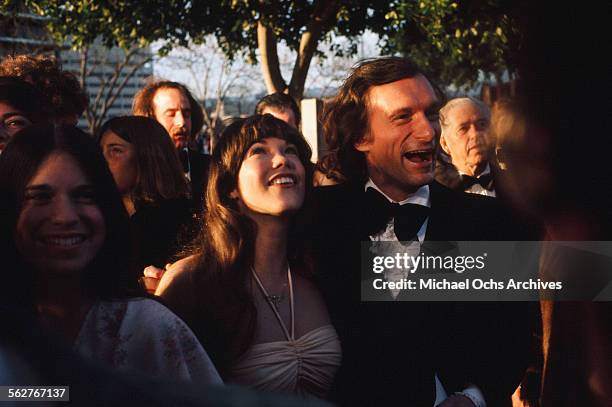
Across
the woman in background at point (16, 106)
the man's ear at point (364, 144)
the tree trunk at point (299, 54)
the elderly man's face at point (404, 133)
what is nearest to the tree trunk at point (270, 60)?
the tree trunk at point (299, 54)

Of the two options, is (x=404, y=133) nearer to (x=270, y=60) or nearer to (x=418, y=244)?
(x=418, y=244)

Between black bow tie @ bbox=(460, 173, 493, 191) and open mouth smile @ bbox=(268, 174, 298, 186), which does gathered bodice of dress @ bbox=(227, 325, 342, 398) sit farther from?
black bow tie @ bbox=(460, 173, 493, 191)

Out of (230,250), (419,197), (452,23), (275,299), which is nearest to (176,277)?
(230,250)

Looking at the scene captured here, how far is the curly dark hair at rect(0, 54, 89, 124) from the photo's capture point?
12.5ft

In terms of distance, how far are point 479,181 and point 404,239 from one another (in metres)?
1.84

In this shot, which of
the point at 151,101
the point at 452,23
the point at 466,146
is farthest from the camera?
the point at 452,23

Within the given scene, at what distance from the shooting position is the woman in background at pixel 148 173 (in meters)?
3.36

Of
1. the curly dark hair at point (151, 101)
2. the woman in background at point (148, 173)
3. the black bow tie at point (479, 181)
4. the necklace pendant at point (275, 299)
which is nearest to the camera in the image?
the necklace pendant at point (275, 299)

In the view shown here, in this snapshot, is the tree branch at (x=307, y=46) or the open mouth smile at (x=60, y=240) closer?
the open mouth smile at (x=60, y=240)

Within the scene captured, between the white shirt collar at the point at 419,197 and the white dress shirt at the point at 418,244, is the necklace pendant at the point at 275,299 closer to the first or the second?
the white dress shirt at the point at 418,244

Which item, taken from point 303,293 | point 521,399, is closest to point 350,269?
point 303,293

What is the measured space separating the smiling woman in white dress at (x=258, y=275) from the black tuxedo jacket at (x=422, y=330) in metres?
0.09

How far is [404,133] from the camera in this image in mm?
2609

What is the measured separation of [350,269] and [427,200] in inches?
16.3
